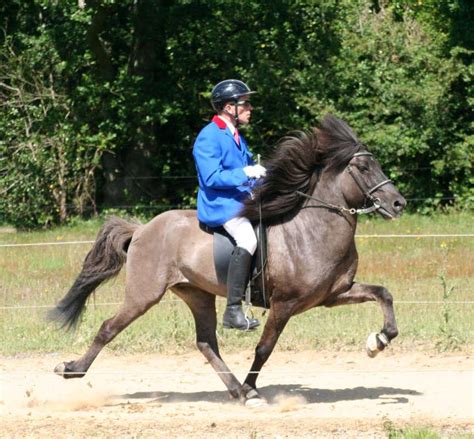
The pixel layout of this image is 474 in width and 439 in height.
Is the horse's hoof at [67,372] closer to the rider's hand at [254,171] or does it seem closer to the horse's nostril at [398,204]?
the rider's hand at [254,171]

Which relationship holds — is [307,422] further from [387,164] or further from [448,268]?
[387,164]

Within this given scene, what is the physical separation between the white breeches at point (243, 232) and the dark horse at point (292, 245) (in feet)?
0.28

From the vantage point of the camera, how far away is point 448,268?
14.9 meters

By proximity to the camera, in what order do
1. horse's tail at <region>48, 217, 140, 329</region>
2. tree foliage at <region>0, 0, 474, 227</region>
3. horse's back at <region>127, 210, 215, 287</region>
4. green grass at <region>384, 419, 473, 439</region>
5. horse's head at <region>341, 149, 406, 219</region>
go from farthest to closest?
1. tree foliage at <region>0, 0, 474, 227</region>
2. horse's tail at <region>48, 217, 140, 329</region>
3. horse's back at <region>127, 210, 215, 287</region>
4. horse's head at <region>341, 149, 406, 219</region>
5. green grass at <region>384, 419, 473, 439</region>

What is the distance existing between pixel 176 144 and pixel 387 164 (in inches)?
176

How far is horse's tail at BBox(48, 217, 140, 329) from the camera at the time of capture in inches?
367

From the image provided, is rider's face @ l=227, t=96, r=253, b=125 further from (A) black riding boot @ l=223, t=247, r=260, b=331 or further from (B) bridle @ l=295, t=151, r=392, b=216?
(A) black riding boot @ l=223, t=247, r=260, b=331

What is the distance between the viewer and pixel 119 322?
29.3ft

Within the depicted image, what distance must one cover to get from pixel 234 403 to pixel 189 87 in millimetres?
12754

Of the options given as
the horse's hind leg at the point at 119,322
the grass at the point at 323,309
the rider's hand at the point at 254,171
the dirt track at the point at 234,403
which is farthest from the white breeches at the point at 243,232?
the grass at the point at 323,309

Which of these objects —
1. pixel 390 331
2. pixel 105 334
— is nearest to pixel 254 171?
pixel 390 331

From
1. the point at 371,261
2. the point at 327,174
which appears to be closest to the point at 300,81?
the point at 371,261

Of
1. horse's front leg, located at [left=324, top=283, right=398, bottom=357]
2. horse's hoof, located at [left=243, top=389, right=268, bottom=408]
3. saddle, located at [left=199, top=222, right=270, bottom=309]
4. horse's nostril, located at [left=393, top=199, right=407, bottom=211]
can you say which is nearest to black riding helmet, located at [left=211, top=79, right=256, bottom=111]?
saddle, located at [left=199, top=222, right=270, bottom=309]

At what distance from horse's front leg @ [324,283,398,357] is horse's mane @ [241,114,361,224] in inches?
29.6
